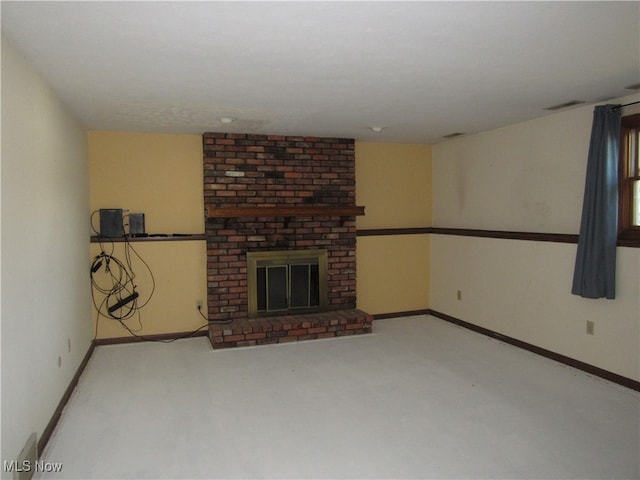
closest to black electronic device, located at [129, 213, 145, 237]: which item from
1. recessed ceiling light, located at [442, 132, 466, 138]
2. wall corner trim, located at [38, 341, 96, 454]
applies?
wall corner trim, located at [38, 341, 96, 454]

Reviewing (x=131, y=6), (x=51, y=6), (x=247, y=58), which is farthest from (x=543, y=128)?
(x=51, y=6)

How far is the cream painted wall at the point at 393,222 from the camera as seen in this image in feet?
18.8

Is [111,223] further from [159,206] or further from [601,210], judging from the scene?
[601,210]

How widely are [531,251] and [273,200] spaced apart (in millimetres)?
2765

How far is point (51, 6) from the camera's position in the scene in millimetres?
1906

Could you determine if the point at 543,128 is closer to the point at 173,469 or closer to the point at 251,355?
the point at 251,355

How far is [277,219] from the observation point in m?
5.18

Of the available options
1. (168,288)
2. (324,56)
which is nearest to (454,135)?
(324,56)

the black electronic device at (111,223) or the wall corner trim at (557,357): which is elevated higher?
the black electronic device at (111,223)

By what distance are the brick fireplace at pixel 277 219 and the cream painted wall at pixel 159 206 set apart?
0.23 metres

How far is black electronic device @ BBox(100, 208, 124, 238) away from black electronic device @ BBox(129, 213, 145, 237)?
0.11m

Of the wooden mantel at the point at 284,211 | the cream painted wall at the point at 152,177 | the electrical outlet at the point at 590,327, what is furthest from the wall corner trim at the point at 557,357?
the cream painted wall at the point at 152,177

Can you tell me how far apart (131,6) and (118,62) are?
79cm

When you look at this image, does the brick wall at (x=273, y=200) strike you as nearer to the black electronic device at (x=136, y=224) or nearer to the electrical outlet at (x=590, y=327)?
the black electronic device at (x=136, y=224)
